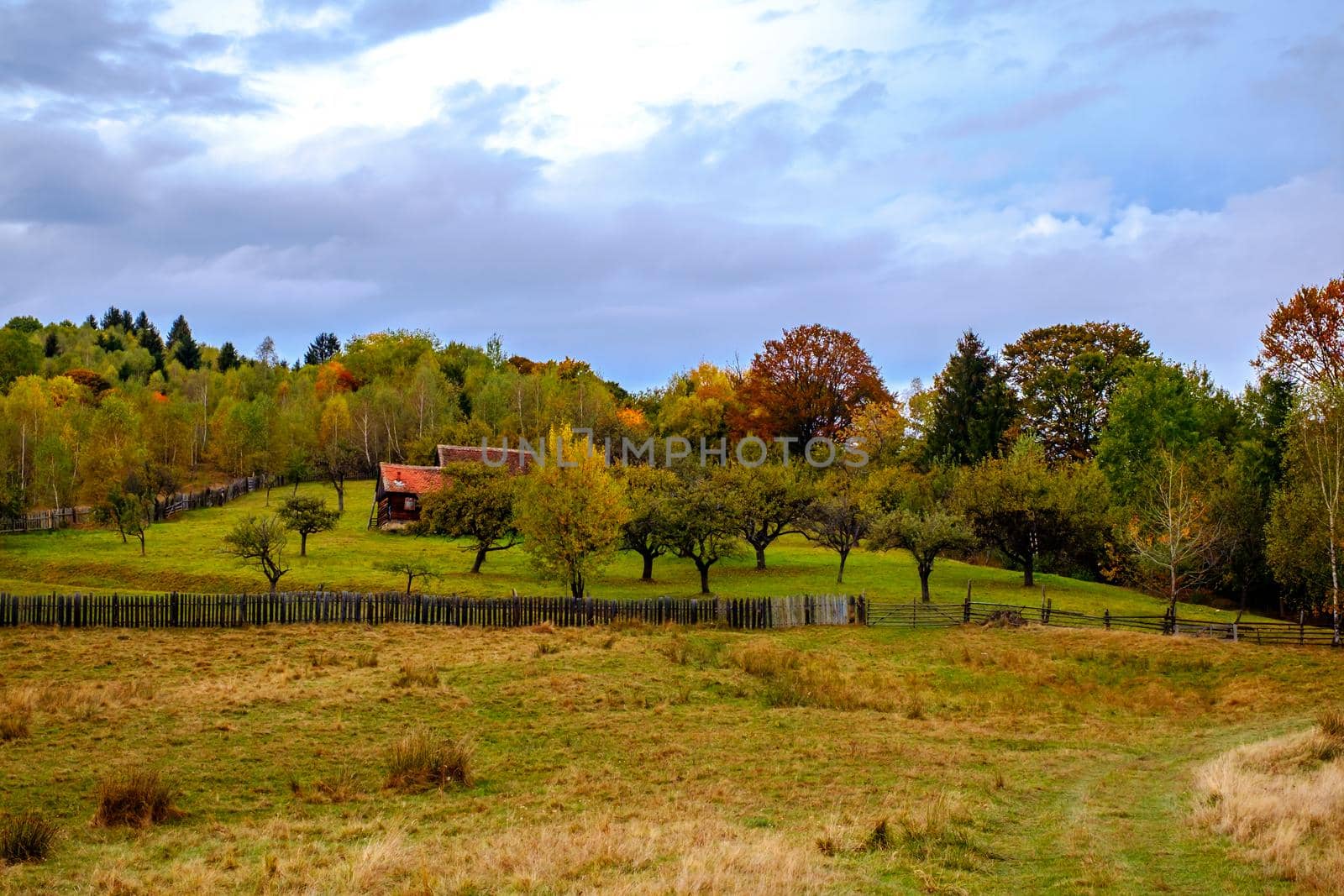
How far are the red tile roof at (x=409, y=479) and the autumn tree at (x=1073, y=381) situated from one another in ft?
150

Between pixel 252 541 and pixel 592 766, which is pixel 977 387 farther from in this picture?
pixel 592 766

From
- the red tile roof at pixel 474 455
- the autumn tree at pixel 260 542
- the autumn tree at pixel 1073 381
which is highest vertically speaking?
the autumn tree at pixel 1073 381

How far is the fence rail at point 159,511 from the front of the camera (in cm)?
6956

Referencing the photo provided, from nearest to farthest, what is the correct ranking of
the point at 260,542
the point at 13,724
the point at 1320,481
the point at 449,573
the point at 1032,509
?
the point at 13,724
the point at 1320,481
the point at 260,542
the point at 1032,509
the point at 449,573

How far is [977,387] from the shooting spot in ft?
259

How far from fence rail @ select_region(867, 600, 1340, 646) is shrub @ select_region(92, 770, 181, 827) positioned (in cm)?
3174

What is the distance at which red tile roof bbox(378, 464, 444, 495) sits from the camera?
2750 inches

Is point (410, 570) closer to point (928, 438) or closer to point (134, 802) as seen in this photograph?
point (134, 802)

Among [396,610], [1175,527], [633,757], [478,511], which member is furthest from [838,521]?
[633,757]

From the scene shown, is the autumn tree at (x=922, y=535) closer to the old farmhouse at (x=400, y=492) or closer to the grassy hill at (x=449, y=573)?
the grassy hill at (x=449, y=573)

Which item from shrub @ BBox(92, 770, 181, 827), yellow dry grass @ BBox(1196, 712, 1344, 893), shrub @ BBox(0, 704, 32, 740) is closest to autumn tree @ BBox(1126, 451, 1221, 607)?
yellow dry grass @ BBox(1196, 712, 1344, 893)

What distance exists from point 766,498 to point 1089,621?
20.7m

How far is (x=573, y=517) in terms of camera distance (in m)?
45.2

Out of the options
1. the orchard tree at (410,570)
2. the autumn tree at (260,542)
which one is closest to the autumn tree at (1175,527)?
the orchard tree at (410,570)
